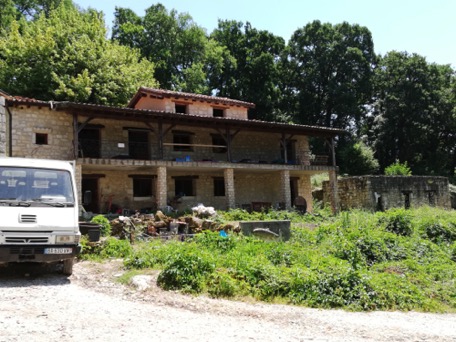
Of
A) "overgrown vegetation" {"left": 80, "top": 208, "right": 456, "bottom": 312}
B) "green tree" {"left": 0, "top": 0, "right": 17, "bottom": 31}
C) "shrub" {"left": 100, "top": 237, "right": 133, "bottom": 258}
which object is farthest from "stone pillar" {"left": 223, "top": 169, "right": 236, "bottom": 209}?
"green tree" {"left": 0, "top": 0, "right": 17, "bottom": 31}

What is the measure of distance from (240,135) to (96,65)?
12427mm

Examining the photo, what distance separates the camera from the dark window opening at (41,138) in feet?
61.6

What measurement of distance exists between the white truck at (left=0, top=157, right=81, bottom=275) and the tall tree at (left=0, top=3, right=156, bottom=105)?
64.1ft

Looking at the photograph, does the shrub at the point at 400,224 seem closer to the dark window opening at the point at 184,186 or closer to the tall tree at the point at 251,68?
the dark window opening at the point at 184,186

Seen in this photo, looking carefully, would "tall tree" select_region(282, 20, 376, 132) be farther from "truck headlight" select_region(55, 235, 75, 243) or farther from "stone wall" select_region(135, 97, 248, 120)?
"truck headlight" select_region(55, 235, 75, 243)

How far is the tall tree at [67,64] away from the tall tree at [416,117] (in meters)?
23.8

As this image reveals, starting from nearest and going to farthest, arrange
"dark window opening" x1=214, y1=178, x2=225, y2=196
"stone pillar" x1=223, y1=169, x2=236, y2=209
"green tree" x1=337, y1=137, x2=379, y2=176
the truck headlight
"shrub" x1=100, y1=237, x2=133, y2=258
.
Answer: the truck headlight
"shrub" x1=100, y1=237, x2=133, y2=258
"stone pillar" x1=223, y1=169, x2=236, y2=209
"dark window opening" x1=214, y1=178, x2=225, y2=196
"green tree" x1=337, y1=137, x2=379, y2=176

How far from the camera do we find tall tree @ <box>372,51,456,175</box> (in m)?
39.4

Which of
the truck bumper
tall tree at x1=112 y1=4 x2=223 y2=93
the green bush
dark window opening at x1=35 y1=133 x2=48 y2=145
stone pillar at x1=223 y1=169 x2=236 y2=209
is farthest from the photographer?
tall tree at x1=112 y1=4 x2=223 y2=93

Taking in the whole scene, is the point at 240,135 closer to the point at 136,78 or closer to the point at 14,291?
the point at 136,78

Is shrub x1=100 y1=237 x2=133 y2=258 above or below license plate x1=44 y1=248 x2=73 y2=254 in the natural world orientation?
below

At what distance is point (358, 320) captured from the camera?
6.67 metres

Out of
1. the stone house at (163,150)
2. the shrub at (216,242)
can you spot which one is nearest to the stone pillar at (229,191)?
the stone house at (163,150)

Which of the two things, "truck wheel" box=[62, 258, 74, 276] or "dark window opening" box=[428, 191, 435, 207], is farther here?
"dark window opening" box=[428, 191, 435, 207]
